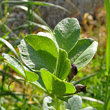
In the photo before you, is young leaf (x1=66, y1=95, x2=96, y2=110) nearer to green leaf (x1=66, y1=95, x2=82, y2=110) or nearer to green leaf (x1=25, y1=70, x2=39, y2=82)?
green leaf (x1=66, y1=95, x2=82, y2=110)

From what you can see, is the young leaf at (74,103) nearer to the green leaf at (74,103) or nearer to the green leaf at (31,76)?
the green leaf at (74,103)

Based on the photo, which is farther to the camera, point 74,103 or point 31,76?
point 74,103

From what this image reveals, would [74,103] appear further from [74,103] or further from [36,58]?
[36,58]

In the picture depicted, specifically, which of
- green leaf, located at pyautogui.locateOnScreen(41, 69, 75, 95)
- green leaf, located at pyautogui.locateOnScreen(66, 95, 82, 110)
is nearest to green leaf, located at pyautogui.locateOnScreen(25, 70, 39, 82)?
green leaf, located at pyautogui.locateOnScreen(41, 69, 75, 95)

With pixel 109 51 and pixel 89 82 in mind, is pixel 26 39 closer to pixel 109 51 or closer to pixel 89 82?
pixel 109 51

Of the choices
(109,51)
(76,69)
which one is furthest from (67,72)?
(109,51)

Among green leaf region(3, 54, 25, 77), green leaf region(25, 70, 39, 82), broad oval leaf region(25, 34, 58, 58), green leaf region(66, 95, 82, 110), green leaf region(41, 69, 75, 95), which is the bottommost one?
green leaf region(66, 95, 82, 110)

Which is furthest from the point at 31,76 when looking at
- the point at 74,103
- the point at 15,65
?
the point at 74,103
